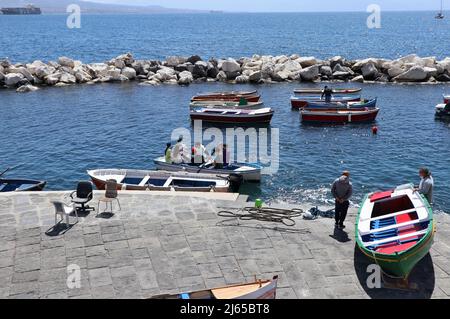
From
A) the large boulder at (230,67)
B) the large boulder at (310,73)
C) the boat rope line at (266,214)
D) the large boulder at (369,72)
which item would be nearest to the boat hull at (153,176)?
the boat rope line at (266,214)

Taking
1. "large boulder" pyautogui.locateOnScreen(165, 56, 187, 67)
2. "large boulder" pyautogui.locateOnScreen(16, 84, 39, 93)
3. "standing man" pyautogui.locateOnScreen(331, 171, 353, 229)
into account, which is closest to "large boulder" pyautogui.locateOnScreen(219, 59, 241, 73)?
"large boulder" pyautogui.locateOnScreen(165, 56, 187, 67)

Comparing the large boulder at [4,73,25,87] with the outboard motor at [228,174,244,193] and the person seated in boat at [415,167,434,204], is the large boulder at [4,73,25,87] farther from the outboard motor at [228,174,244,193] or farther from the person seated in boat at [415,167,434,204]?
the person seated in boat at [415,167,434,204]

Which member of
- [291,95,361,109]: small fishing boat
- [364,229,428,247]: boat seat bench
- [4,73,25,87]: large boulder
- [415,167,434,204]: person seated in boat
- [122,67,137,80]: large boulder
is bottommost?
[364,229,428,247]: boat seat bench

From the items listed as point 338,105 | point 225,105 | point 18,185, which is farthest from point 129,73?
point 18,185

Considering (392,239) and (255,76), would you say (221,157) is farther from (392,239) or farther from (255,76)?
(255,76)

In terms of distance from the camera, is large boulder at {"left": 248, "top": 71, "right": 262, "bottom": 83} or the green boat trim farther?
large boulder at {"left": 248, "top": 71, "right": 262, "bottom": 83}

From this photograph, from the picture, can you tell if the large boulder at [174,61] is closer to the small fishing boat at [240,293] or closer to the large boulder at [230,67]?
the large boulder at [230,67]

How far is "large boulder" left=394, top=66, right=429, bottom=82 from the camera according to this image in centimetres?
5328

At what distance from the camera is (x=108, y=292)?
1220 centimetres

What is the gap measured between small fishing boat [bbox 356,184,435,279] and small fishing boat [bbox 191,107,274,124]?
2241 cm

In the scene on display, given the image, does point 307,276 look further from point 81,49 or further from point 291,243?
point 81,49

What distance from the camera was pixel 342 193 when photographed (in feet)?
49.8

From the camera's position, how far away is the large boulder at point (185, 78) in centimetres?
5496

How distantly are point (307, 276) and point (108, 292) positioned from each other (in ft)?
16.3
